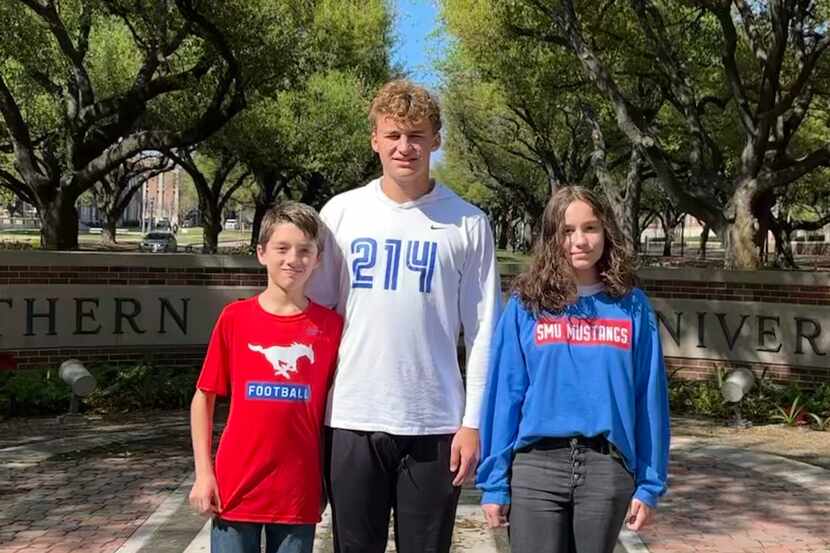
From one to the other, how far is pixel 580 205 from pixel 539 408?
23.5 inches

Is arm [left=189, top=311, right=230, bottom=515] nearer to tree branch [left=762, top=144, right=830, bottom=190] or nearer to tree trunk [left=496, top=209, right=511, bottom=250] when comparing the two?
tree branch [left=762, top=144, right=830, bottom=190]

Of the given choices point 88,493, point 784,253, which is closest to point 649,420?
point 88,493

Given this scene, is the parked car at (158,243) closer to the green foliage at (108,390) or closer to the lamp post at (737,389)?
the green foliage at (108,390)

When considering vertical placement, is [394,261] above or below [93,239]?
above

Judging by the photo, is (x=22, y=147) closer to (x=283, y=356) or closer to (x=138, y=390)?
(x=138, y=390)

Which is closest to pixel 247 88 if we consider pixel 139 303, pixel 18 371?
pixel 139 303

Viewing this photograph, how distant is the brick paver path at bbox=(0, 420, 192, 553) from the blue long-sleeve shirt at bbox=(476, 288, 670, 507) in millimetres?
2910

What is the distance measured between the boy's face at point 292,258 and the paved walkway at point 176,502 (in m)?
2.45

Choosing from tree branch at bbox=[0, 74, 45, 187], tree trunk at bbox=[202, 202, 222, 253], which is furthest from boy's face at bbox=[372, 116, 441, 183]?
tree trunk at bbox=[202, 202, 222, 253]

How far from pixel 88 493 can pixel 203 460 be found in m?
3.65

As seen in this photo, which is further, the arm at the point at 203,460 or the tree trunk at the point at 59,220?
the tree trunk at the point at 59,220

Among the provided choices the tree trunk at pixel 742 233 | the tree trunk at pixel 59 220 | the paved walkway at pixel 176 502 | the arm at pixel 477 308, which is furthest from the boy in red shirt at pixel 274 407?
the tree trunk at pixel 59 220

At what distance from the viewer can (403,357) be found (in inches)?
101

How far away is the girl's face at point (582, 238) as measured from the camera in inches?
102
